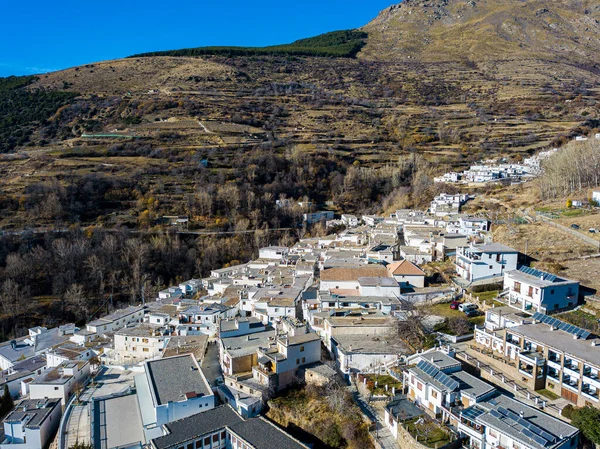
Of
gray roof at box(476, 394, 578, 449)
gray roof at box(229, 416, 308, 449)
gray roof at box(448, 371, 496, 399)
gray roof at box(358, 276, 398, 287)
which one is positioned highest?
gray roof at box(358, 276, 398, 287)

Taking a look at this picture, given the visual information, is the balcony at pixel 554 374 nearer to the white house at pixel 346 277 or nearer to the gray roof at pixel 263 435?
the gray roof at pixel 263 435

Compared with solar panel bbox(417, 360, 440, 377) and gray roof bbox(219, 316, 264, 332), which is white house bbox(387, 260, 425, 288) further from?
solar panel bbox(417, 360, 440, 377)

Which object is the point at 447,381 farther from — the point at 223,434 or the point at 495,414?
the point at 223,434

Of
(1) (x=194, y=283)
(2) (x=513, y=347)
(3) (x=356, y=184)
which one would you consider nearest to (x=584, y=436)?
(2) (x=513, y=347)

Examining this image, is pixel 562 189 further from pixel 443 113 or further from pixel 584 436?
pixel 443 113

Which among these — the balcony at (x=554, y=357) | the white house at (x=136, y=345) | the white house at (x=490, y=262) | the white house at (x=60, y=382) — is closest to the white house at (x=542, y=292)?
the white house at (x=490, y=262)

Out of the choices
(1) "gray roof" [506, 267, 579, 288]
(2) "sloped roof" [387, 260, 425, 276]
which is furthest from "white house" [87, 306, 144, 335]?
(1) "gray roof" [506, 267, 579, 288]
